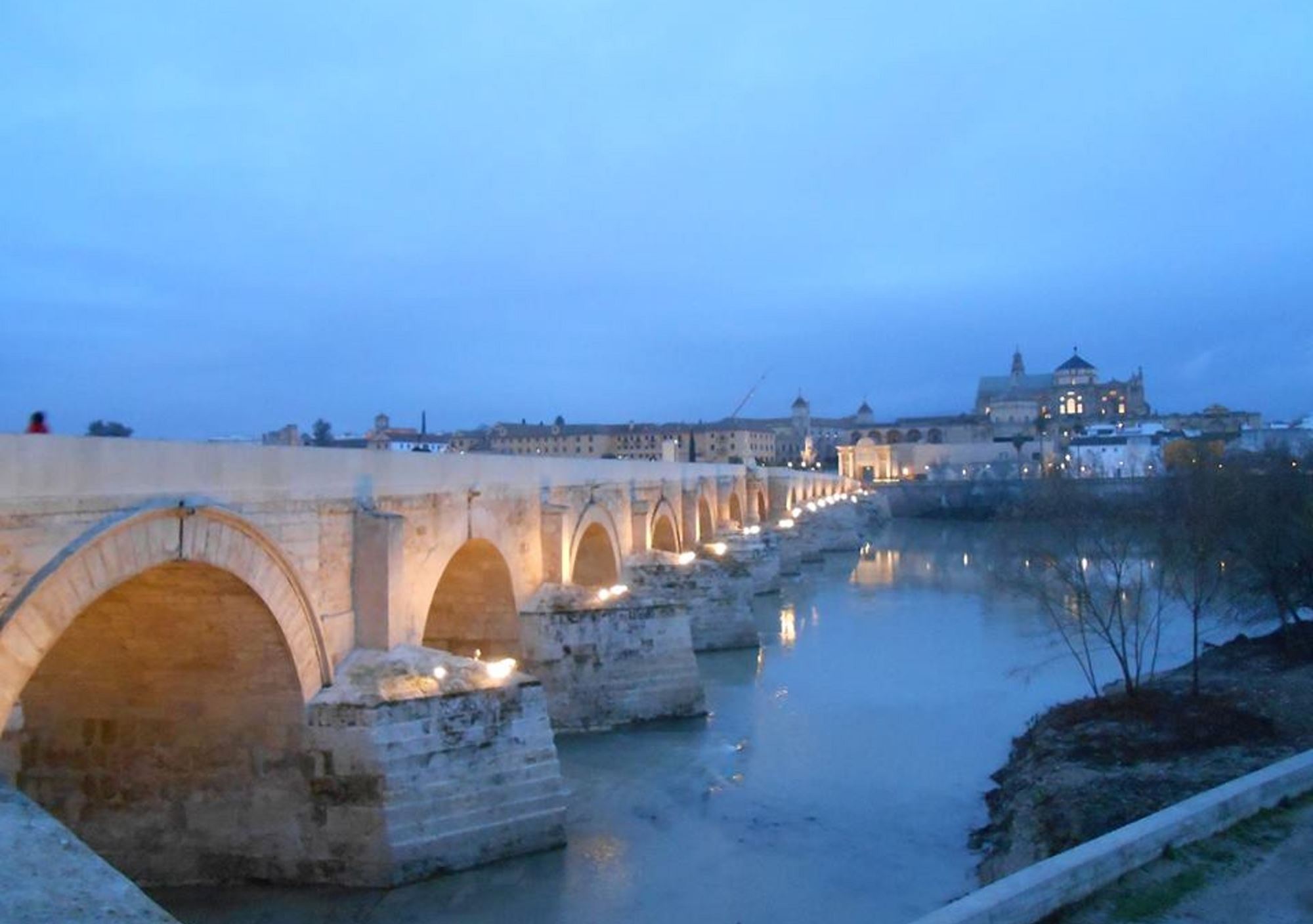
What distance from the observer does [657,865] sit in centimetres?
877

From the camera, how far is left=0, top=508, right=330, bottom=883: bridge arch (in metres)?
7.78

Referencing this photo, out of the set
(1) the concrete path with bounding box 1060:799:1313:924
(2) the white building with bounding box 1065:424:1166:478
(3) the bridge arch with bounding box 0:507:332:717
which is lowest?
(1) the concrete path with bounding box 1060:799:1313:924

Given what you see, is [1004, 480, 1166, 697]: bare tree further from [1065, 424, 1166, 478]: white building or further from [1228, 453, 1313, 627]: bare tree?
[1065, 424, 1166, 478]: white building

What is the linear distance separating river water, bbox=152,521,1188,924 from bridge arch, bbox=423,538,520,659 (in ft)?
4.98

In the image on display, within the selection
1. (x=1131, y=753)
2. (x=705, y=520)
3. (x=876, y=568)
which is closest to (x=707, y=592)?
(x=1131, y=753)

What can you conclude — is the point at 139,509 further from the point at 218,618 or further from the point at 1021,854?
the point at 1021,854

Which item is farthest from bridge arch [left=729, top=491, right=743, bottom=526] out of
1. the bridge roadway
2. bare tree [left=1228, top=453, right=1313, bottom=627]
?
the bridge roadway

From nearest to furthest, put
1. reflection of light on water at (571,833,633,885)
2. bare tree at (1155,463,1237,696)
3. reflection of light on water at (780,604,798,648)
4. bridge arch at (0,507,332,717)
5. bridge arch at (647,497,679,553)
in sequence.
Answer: bridge arch at (0,507,332,717)
reflection of light on water at (571,833,633,885)
bare tree at (1155,463,1237,696)
reflection of light on water at (780,604,798,648)
bridge arch at (647,497,679,553)

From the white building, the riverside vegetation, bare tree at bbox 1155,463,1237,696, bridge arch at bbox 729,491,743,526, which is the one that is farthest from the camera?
the white building

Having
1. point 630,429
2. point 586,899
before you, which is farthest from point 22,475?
point 630,429

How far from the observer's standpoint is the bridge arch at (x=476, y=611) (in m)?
13.1

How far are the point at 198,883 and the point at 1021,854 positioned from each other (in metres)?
5.95

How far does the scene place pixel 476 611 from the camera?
13.4 metres

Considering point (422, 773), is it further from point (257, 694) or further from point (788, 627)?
point (788, 627)
